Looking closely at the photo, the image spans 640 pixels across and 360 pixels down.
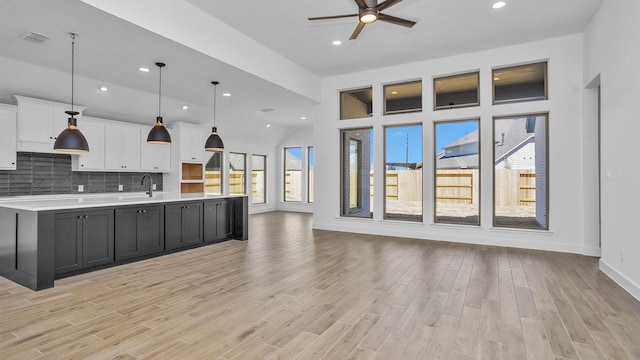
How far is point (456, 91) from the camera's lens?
647cm

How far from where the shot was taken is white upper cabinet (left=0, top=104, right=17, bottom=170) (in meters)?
5.50

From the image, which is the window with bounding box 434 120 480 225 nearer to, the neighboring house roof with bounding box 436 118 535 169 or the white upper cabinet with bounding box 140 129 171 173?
the neighboring house roof with bounding box 436 118 535 169

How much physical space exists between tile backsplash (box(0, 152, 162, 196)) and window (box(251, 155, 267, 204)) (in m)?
4.50

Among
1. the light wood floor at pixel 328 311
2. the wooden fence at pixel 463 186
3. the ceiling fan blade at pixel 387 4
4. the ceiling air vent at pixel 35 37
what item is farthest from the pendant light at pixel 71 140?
the wooden fence at pixel 463 186

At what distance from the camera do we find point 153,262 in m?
4.62

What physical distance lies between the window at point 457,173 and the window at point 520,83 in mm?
657

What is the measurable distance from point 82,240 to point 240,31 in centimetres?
365

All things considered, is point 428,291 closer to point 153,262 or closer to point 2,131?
point 153,262

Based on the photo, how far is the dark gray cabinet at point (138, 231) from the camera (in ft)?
14.5

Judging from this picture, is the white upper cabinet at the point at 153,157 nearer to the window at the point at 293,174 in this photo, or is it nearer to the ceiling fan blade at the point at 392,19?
the window at the point at 293,174

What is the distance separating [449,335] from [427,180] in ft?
14.1

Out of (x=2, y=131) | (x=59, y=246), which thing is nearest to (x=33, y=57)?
(x=2, y=131)

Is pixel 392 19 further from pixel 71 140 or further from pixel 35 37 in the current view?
pixel 35 37

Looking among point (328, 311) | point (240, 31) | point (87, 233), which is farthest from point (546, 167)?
point (87, 233)
